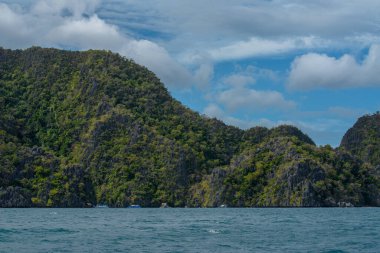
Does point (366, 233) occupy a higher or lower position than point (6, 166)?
lower

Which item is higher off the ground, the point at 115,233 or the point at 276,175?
the point at 276,175

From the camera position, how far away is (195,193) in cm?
19962

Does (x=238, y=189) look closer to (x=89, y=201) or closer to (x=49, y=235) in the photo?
(x=89, y=201)

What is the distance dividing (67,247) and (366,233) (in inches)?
1337

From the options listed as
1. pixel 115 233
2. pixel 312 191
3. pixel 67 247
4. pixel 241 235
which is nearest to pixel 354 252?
pixel 241 235

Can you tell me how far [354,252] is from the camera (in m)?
50.4

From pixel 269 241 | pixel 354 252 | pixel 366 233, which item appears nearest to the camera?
pixel 354 252

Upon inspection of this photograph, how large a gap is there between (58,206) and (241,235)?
12176 centimetres

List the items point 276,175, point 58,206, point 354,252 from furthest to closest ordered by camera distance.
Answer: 1. point 276,175
2. point 58,206
3. point 354,252

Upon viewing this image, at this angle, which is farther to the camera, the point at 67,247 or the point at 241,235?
the point at 241,235

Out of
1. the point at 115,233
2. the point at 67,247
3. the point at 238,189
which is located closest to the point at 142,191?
the point at 238,189

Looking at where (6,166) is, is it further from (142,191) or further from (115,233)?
(115,233)

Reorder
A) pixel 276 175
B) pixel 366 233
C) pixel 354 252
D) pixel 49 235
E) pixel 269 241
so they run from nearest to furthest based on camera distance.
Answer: pixel 354 252 → pixel 269 241 → pixel 49 235 → pixel 366 233 → pixel 276 175

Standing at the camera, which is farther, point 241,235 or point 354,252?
point 241,235
